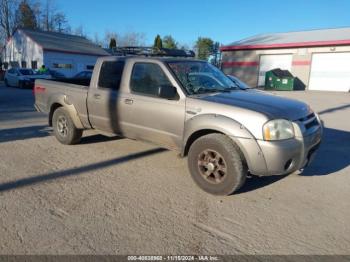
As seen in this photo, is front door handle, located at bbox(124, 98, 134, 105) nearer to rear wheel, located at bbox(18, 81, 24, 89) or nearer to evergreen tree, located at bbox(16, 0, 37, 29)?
rear wheel, located at bbox(18, 81, 24, 89)

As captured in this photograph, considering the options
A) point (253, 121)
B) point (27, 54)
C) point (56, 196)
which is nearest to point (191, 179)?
point (253, 121)

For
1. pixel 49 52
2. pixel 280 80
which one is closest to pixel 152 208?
pixel 280 80

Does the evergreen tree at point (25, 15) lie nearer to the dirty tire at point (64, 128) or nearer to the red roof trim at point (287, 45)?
the red roof trim at point (287, 45)

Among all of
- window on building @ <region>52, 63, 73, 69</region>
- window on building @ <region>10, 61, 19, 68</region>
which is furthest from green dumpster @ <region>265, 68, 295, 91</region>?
window on building @ <region>10, 61, 19, 68</region>

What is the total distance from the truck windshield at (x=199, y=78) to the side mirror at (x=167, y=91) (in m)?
0.24

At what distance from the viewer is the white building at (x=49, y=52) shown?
3519cm

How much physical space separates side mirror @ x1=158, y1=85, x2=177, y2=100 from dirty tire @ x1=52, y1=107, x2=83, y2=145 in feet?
8.32

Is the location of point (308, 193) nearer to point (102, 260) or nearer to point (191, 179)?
point (191, 179)

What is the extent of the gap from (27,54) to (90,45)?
8.54 m

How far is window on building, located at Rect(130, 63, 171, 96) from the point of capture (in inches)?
186

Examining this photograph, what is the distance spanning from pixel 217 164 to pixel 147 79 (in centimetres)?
178

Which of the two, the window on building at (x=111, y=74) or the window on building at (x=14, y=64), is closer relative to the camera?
the window on building at (x=111, y=74)

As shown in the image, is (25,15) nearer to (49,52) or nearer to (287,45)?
(49,52)

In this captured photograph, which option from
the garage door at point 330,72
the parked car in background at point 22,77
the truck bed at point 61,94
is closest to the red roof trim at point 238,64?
the garage door at point 330,72
